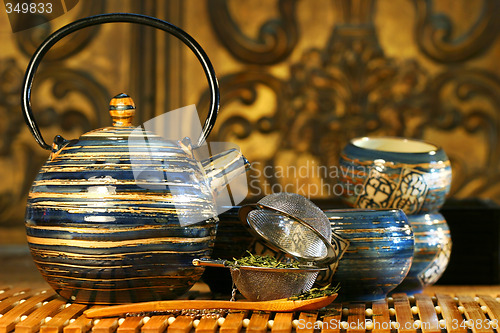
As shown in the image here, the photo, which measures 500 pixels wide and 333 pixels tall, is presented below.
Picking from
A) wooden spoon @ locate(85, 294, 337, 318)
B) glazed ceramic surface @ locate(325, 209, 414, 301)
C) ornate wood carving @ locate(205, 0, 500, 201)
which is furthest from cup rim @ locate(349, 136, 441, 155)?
ornate wood carving @ locate(205, 0, 500, 201)

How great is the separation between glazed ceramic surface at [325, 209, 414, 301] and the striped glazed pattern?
0.17m

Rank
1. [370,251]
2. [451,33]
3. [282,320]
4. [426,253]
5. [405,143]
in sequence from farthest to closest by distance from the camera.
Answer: [451,33] → [405,143] → [426,253] → [370,251] → [282,320]

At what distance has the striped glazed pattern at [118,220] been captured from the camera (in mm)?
723

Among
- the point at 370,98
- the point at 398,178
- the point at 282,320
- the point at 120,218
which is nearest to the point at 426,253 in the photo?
the point at 398,178

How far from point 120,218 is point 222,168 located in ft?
0.53

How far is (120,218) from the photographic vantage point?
0.72 metres

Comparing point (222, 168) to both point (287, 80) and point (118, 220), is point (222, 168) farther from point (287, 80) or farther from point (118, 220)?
point (287, 80)

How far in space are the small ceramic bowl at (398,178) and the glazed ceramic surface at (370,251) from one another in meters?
0.08

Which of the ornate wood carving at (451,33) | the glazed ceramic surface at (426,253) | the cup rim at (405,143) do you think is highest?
the ornate wood carving at (451,33)

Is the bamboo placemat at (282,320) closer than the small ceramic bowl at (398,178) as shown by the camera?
Yes

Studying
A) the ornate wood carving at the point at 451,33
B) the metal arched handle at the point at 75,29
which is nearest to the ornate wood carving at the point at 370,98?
the ornate wood carving at the point at 451,33

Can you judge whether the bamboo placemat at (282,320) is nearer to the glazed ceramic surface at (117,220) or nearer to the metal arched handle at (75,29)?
the glazed ceramic surface at (117,220)

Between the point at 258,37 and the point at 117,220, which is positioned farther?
the point at 258,37

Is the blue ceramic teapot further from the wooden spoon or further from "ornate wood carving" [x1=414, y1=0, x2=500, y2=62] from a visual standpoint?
"ornate wood carving" [x1=414, y1=0, x2=500, y2=62]
